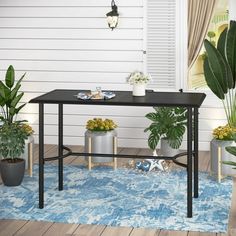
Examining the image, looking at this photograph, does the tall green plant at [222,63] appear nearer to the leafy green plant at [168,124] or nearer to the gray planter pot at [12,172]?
the leafy green plant at [168,124]

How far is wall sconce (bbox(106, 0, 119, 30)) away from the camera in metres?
7.94

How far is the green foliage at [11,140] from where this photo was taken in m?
6.23

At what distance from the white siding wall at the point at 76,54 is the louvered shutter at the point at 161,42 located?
0.38 ft

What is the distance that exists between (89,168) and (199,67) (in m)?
2.01

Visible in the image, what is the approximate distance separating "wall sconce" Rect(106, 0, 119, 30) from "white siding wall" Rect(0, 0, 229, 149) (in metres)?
0.10

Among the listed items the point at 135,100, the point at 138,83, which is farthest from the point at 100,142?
the point at 135,100

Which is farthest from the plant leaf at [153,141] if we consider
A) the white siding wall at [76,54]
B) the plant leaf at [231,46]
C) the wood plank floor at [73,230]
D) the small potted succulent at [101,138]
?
the wood plank floor at [73,230]

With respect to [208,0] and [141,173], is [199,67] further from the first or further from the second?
[141,173]

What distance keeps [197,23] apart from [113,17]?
102 centimetres

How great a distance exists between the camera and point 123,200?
581 cm

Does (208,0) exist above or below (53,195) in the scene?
above

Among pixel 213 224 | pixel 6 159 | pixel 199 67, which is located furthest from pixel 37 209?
pixel 199 67

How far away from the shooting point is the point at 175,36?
26.1 ft

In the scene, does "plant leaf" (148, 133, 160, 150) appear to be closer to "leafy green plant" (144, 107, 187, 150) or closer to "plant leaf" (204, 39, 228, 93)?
"leafy green plant" (144, 107, 187, 150)
